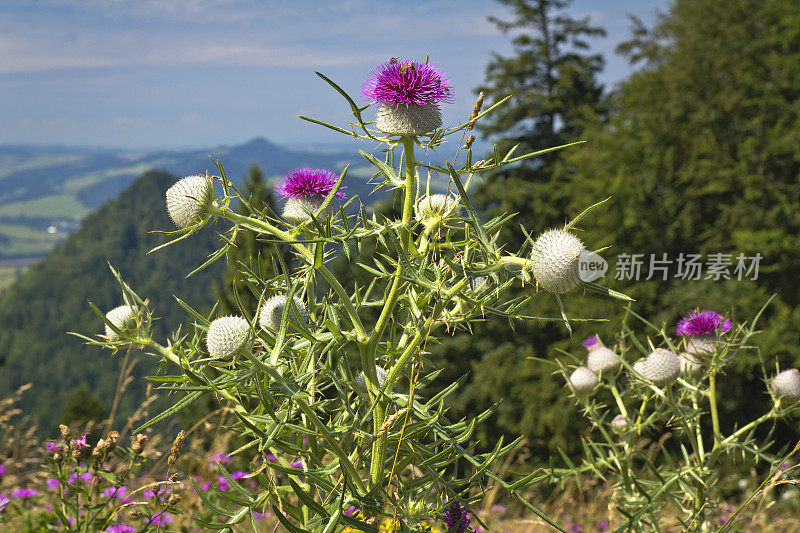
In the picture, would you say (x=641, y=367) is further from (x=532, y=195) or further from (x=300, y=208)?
(x=532, y=195)

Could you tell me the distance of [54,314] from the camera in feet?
417

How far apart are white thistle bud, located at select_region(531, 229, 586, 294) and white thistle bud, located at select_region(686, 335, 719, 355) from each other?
2.11 meters

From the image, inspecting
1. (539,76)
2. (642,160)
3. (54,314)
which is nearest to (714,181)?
(642,160)

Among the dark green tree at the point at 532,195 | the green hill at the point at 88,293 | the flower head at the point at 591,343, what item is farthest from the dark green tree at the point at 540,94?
the green hill at the point at 88,293

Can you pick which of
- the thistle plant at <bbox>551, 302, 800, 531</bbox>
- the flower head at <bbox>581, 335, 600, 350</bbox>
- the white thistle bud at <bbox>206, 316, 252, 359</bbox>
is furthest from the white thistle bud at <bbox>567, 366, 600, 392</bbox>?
the white thistle bud at <bbox>206, 316, 252, 359</bbox>

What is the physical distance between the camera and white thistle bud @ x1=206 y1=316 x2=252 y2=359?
1901 mm

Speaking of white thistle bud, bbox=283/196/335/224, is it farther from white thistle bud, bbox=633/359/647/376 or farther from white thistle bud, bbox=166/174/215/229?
white thistle bud, bbox=633/359/647/376

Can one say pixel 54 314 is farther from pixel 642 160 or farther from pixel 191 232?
pixel 191 232

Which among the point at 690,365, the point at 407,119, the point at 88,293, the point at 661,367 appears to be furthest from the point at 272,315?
the point at 88,293

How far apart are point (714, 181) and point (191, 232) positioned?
19572 mm

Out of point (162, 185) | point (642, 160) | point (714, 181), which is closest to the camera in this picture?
A: point (714, 181)

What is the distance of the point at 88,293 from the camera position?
126438 millimetres

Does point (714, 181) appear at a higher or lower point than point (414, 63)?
lower

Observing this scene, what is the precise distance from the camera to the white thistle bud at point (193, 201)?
80.9 inches
